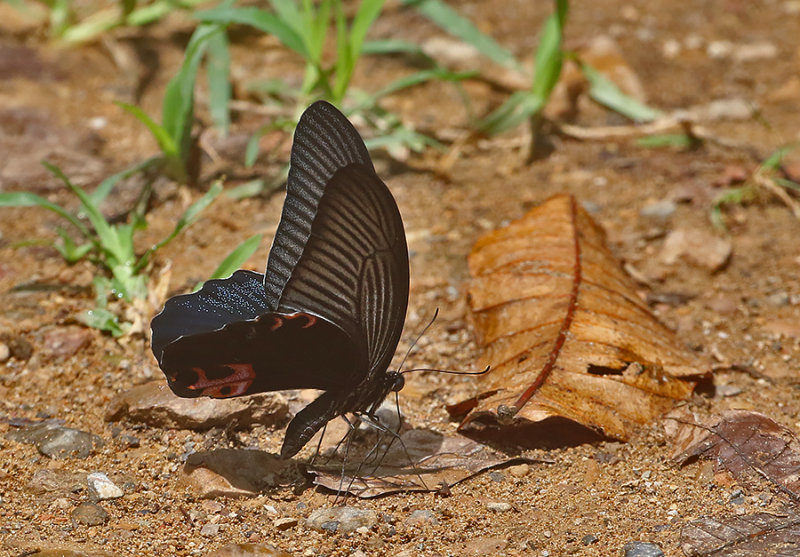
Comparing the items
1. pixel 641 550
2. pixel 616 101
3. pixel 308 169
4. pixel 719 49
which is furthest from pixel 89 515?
pixel 719 49

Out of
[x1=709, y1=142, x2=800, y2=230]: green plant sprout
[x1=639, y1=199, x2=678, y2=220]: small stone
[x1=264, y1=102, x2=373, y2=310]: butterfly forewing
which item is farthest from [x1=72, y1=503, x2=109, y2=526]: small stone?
[x1=709, y1=142, x2=800, y2=230]: green plant sprout

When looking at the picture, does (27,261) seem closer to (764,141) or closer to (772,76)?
(764,141)

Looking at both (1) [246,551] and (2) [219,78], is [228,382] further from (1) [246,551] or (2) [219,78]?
(2) [219,78]

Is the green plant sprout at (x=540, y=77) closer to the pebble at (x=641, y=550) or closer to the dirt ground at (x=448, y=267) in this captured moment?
the dirt ground at (x=448, y=267)

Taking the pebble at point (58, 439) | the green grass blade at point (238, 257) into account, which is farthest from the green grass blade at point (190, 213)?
the pebble at point (58, 439)

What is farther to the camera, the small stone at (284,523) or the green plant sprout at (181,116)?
the green plant sprout at (181,116)

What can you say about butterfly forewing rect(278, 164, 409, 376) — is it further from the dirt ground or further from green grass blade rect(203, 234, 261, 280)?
green grass blade rect(203, 234, 261, 280)
